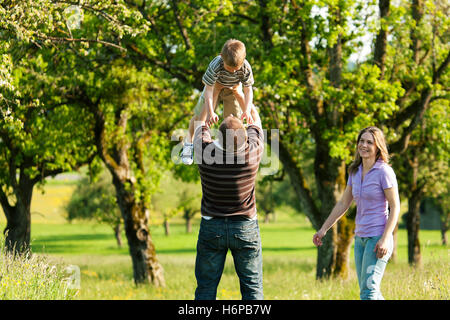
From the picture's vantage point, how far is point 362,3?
12.4 m

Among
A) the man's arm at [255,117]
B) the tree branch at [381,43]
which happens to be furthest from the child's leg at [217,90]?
the tree branch at [381,43]

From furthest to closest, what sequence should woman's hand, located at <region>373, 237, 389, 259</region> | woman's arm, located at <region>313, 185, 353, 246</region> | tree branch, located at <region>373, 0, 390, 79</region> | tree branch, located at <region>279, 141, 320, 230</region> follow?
tree branch, located at <region>279, 141, 320, 230</region>, tree branch, located at <region>373, 0, 390, 79</region>, woman's arm, located at <region>313, 185, 353, 246</region>, woman's hand, located at <region>373, 237, 389, 259</region>

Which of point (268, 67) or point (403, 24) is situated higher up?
point (403, 24)

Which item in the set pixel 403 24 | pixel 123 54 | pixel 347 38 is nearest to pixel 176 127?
pixel 123 54

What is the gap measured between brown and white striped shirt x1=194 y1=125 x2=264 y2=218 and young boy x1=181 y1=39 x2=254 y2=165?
1.03 feet

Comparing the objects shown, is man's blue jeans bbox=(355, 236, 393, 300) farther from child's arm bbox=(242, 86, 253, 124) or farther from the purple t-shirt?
child's arm bbox=(242, 86, 253, 124)

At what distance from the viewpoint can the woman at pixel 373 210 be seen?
4984 millimetres

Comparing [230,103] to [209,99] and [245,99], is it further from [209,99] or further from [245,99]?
[209,99]

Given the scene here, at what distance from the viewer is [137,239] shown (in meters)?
15.9

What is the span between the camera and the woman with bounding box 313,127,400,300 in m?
4.98

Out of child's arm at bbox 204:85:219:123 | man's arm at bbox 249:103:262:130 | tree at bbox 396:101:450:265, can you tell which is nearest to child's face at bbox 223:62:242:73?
child's arm at bbox 204:85:219:123

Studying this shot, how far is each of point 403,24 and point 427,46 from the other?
1.53m
